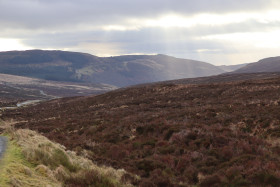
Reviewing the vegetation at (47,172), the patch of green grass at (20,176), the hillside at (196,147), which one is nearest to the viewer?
the patch of green grass at (20,176)

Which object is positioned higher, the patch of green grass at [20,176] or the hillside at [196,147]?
the patch of green grass at [20,176]

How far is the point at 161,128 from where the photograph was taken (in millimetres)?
20828

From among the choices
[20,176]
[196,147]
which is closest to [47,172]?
[20,176]

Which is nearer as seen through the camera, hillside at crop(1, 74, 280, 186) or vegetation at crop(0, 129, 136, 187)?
vegetation at crop(0, 129, 136, 187)

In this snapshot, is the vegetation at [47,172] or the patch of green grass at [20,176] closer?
the patch of green grass at [20,176]

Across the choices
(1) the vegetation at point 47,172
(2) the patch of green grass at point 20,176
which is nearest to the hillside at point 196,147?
(1) the vegetation at point 47,172

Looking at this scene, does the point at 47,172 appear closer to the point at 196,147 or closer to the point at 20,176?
the point at 20,176

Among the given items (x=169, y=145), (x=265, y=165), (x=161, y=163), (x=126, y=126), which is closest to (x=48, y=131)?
(x=126, y=126)

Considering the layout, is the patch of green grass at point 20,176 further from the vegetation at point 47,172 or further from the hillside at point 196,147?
the hillside at point 196,147

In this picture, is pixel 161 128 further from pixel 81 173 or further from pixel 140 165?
pixel 81 173

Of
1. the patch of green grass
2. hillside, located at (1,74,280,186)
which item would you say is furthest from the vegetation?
hillside, located at (1,74,280,186)

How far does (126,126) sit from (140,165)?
9.51 metres

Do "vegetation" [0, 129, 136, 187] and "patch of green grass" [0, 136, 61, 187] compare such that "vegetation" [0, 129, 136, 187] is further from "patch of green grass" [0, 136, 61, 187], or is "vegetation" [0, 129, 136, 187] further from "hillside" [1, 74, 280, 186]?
"hillside" [1, 74, 280, 186]

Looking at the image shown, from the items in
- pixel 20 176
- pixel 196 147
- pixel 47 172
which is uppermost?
pixel 20 176
